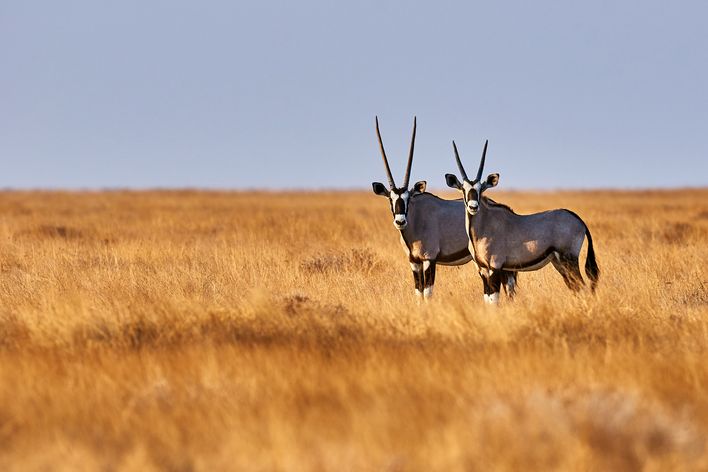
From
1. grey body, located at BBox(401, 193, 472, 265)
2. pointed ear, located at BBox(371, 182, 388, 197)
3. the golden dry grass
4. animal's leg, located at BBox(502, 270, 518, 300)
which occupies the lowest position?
the golden dry grass

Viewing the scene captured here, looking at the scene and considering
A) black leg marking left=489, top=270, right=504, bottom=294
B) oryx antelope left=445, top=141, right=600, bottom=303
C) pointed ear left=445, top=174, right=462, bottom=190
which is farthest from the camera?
pointed ear left=445, top=174, right=462, bottom=190

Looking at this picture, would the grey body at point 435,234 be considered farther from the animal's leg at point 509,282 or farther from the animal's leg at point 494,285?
the animal's leg at point 494,285

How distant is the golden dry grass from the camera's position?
16.9 ft

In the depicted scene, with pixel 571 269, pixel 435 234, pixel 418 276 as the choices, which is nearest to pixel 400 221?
pixel 435 234

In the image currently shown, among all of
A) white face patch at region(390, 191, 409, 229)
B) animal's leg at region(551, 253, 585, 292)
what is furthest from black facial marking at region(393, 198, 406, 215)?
animal's leg at region(551, 253, 585, 292)

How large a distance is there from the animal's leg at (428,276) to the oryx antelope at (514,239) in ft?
2.45

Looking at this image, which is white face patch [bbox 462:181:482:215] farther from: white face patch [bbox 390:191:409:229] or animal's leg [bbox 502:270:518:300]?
animal's leg [bbox 502:270:518:300]

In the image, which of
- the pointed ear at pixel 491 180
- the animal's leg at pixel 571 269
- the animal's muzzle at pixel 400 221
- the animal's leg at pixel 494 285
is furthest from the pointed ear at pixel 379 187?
the animal's leg at pixel 571 269

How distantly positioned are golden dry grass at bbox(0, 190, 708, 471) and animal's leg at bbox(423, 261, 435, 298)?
418 millimetres

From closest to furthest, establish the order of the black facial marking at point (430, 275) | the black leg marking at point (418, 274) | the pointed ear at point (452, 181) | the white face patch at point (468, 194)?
the white face patch at point (468, 194) < the pointed ear at point (452, 181) < the black facial marking at point (430, 275) < the black leg marking at point (418, 274)

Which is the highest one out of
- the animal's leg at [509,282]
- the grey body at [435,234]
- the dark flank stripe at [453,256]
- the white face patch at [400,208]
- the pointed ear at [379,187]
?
the pointed ear at [379,187]

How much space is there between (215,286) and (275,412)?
6.52m

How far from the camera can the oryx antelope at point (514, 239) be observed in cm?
1073

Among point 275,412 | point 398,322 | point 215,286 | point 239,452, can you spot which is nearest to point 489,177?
point 398,322
